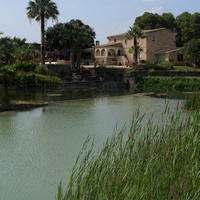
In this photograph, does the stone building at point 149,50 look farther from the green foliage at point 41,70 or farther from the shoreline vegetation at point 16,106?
the shoreline vegetation at point 16,106

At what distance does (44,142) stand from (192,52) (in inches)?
1534

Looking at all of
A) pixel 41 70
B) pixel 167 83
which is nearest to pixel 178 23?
pixel 167 83

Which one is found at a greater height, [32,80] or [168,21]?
[168,21]

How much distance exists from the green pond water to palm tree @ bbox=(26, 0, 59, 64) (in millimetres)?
21267

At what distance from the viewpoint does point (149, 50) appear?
57.9 meters

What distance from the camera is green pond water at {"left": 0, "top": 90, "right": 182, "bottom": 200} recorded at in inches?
360

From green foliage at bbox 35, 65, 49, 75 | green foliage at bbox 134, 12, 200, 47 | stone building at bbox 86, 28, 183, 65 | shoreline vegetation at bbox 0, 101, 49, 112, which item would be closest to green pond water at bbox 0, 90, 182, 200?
shoreline vegetation at bbox 0, 101, 49, 112

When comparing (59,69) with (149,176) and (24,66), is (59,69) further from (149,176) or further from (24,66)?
(149,176)

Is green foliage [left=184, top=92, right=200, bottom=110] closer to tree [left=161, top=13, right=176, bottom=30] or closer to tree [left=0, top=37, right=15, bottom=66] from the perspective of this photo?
tree [left=0, top=37, right=15, bottom=66]

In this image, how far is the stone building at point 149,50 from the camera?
56.0 m

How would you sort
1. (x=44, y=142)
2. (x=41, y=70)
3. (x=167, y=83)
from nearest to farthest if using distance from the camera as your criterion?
(x=44, y=142) < (x=41, y=70) < (x=167, y=83)

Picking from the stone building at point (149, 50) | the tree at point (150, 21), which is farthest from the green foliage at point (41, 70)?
the tree at point (150, 21)

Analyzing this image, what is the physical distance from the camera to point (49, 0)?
4528 cm

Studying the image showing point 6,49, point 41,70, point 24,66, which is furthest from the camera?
point 41,70
